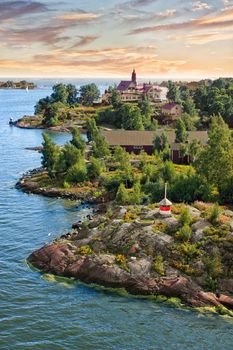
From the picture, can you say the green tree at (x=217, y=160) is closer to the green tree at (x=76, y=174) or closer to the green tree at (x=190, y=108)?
the green tree at (x=76, y=174)

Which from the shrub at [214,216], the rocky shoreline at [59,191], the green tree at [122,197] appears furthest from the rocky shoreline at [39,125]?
the shrub at [214,216]

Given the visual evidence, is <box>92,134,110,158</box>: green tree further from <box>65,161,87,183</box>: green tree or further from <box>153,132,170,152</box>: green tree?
<box>65,161,87,183</box>: green tree

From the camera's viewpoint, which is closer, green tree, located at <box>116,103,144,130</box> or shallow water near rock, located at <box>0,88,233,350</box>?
shallow water near rock, located at <box>0,88,233,350</box>

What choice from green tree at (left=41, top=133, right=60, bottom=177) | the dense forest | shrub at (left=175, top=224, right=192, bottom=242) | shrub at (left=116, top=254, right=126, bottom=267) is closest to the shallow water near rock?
shrub at (left=116, top=254, right=126, bottom=267)

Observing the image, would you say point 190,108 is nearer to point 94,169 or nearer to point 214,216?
point 94,169

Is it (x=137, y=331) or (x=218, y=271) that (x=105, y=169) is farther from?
(x=137, y=331)

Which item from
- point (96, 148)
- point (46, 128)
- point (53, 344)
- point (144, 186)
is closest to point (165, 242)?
point (53, 344)

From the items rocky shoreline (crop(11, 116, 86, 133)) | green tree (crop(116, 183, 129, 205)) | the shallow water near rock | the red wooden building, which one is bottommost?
the shallow water near rock
